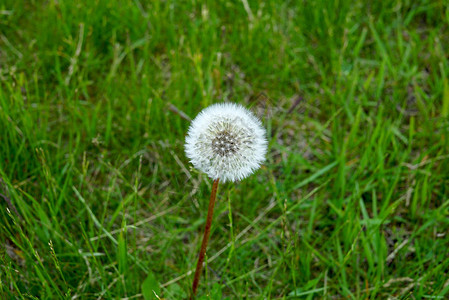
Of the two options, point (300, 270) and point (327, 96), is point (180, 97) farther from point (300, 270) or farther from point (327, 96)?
point (300, 270)

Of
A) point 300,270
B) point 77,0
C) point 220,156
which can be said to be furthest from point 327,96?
point 77,0

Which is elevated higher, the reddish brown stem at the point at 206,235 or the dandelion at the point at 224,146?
the dandelion at the point at 224,146

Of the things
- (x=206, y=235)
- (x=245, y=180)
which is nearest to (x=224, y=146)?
(x=206, y=235)

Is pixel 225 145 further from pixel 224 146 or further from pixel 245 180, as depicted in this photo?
pixel 245 180

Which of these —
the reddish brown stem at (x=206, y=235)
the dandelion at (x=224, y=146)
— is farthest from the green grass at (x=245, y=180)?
the dandelion at (x=224, y=146)

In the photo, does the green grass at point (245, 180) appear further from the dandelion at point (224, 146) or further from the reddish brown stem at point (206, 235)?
the dandelion at point (224, 146)

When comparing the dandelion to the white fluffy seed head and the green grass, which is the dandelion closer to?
the white fluffy seed head
